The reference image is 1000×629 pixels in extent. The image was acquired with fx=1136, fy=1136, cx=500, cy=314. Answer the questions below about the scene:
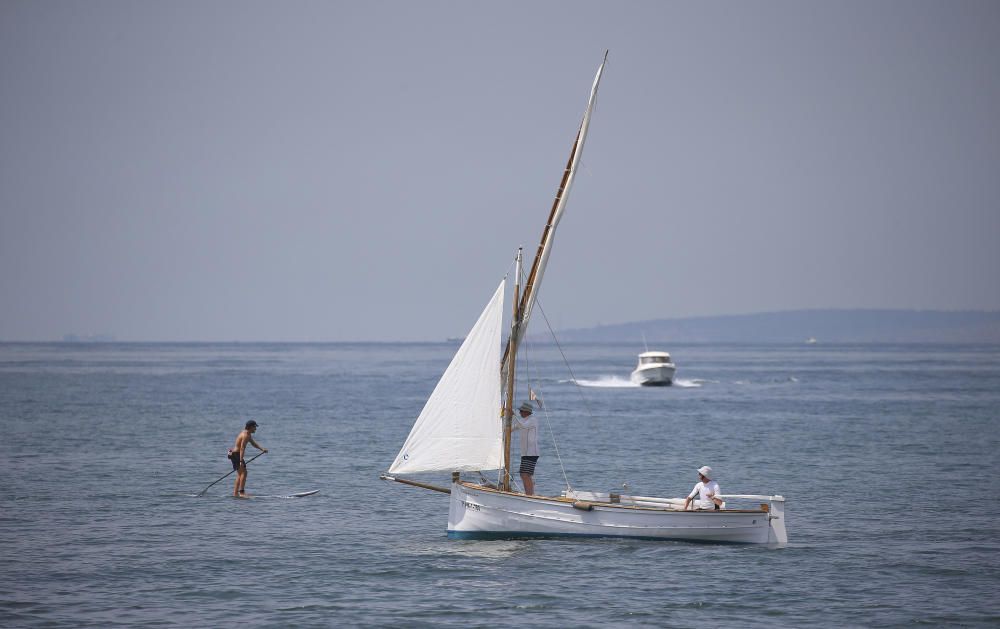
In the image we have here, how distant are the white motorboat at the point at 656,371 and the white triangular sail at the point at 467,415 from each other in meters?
95.7

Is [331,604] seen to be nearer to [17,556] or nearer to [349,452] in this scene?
[17,556]

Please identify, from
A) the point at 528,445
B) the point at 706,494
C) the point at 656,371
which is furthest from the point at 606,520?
the point at 656,371

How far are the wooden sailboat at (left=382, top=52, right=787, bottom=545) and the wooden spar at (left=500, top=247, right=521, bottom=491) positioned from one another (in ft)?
0.12

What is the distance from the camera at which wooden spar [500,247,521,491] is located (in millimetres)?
28891

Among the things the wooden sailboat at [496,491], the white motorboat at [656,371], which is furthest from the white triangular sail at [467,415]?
the white motorboat at [656,371]

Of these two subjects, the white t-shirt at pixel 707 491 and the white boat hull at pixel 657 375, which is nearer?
the white t-shirt at pixel 707 491

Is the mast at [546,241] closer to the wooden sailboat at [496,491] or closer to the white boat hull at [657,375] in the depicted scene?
the wooden sailboat at [496,491]

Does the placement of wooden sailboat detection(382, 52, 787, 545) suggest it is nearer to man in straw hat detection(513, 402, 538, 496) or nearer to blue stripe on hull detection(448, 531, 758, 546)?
blue stripe on hull detection(448, 531, 758, 546)

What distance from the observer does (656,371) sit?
124 meters

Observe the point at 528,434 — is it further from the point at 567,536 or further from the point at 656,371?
the point at 656,371

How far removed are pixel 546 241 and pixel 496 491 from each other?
6649mm

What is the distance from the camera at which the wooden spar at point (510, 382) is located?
28.9 m

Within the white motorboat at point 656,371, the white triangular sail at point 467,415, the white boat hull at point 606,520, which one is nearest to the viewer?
the white boat hull at point 606,520

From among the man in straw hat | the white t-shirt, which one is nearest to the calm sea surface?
the white t-shirt
